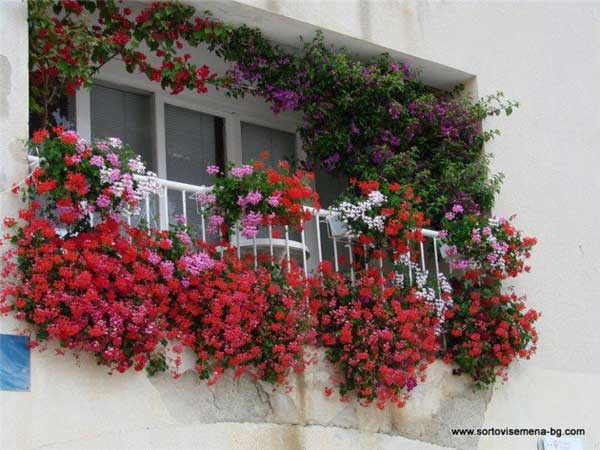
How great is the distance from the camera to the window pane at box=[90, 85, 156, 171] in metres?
7.29

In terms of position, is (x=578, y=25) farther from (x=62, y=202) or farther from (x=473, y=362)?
(x=62, y=202)

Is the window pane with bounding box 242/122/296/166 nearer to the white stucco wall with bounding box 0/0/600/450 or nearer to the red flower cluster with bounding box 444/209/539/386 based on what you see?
the white stucco wall with bounding box 0/0/600/450

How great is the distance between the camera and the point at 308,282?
6461mm

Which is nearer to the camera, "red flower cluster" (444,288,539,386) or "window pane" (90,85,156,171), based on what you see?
"red flower cluster" (444,288,539,386)

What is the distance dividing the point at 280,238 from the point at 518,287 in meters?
1.80

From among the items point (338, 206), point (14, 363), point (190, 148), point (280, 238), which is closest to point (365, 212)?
point (338, 206)

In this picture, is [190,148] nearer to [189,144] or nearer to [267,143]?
[189,144]

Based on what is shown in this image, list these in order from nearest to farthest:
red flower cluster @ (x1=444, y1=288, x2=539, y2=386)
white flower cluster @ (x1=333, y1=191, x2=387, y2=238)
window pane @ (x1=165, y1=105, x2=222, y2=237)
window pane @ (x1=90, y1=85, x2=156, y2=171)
A: white flower cluster @ (x1=333, y1=191, x2=387, y2=238), red flower cluster @ (x1=444, y1=288, x2=539, y2=386), window pane @ (x1=90, y1=85, x2=156, y2=171), window pane @ (x1=165, y1=105, x2=222, y2=237)

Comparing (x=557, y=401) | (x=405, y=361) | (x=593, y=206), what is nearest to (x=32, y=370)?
(x=405, y=361)

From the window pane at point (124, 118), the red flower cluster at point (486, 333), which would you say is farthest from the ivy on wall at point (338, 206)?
the window pane at point (124, 118)

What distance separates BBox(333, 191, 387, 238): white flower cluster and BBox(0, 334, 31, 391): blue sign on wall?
223 cm

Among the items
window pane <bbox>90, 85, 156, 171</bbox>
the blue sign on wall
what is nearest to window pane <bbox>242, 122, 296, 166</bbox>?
window pane <bbox>90, 85, 156, 171</bbox>

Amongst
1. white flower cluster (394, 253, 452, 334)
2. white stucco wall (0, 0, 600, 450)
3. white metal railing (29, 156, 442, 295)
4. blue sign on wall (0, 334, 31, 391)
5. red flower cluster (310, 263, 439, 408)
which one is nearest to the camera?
blue sign on wall (0, 334, 31, 391)

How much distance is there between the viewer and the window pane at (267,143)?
8.05 m
